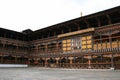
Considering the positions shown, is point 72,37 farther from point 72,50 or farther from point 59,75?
point 59,75

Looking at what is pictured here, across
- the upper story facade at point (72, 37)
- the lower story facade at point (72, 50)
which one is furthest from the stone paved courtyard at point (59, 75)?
the upper story facade at point (72, 37)

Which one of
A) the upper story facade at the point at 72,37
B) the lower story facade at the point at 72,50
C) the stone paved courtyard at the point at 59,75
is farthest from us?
the upper story facade at the point at 72,37

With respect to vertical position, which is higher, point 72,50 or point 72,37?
point 72,37

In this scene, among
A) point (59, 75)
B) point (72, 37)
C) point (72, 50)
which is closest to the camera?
point (59, 75)

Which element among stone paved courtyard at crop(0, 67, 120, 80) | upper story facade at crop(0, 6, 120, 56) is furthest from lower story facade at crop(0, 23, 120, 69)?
stone paved courtyard at crop(0, 67, 120, 80)

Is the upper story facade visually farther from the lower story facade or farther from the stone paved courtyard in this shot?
the stone paved courtyard

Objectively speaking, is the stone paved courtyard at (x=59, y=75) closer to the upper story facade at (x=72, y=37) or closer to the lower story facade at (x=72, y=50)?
the lower story facade at (x=72, y=50)

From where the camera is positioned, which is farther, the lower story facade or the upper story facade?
the upper story facade

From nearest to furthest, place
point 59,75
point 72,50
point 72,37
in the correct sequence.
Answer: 1. point 59,75
2. point 72,50
3. point 72,37

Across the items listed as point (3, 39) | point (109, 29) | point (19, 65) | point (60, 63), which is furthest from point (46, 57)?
point (109, 29)

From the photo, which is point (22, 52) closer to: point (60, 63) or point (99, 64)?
point (60, 63)

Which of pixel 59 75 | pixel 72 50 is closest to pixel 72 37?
pixel 72 50

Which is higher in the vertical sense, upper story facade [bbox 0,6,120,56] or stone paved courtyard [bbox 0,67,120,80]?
upper story facade [bbox 0,6,120,56]

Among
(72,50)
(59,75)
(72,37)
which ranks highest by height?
(72,37)
